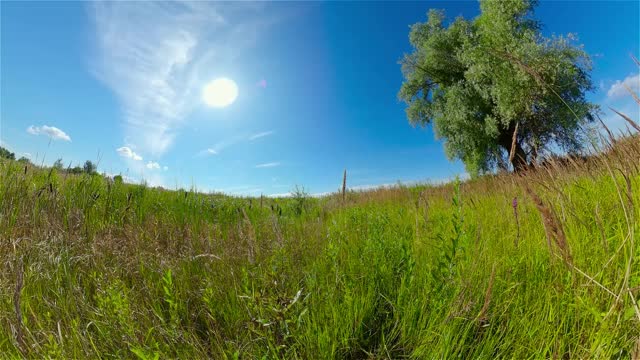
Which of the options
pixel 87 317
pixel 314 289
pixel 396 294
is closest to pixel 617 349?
pixel 396 294

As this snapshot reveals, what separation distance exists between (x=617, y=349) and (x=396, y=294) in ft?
3.56

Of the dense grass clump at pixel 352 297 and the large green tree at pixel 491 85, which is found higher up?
the large green tree at pixel 491 85

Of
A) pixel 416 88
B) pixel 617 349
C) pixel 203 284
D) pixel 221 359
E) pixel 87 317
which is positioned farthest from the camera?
pixel 416 88

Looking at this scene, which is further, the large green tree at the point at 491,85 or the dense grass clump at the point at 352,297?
the large green tree at the point at 491,85

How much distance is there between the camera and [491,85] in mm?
19531

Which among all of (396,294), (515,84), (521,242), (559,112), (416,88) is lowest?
(396,294)

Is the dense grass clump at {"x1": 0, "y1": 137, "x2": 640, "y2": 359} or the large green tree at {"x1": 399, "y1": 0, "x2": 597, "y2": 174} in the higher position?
the large green tree at {"x1": 399, "y1": 0, "x2": 597, "y2": 174}

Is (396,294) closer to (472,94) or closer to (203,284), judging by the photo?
(203,284)

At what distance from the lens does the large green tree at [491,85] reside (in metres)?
16.9

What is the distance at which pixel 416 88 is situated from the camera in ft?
85.6

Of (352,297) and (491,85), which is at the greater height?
(491,85)

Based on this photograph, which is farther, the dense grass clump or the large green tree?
the large green tree

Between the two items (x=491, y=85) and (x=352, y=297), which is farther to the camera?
(x=491, y=85)

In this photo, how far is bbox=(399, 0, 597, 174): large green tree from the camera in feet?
55.6
